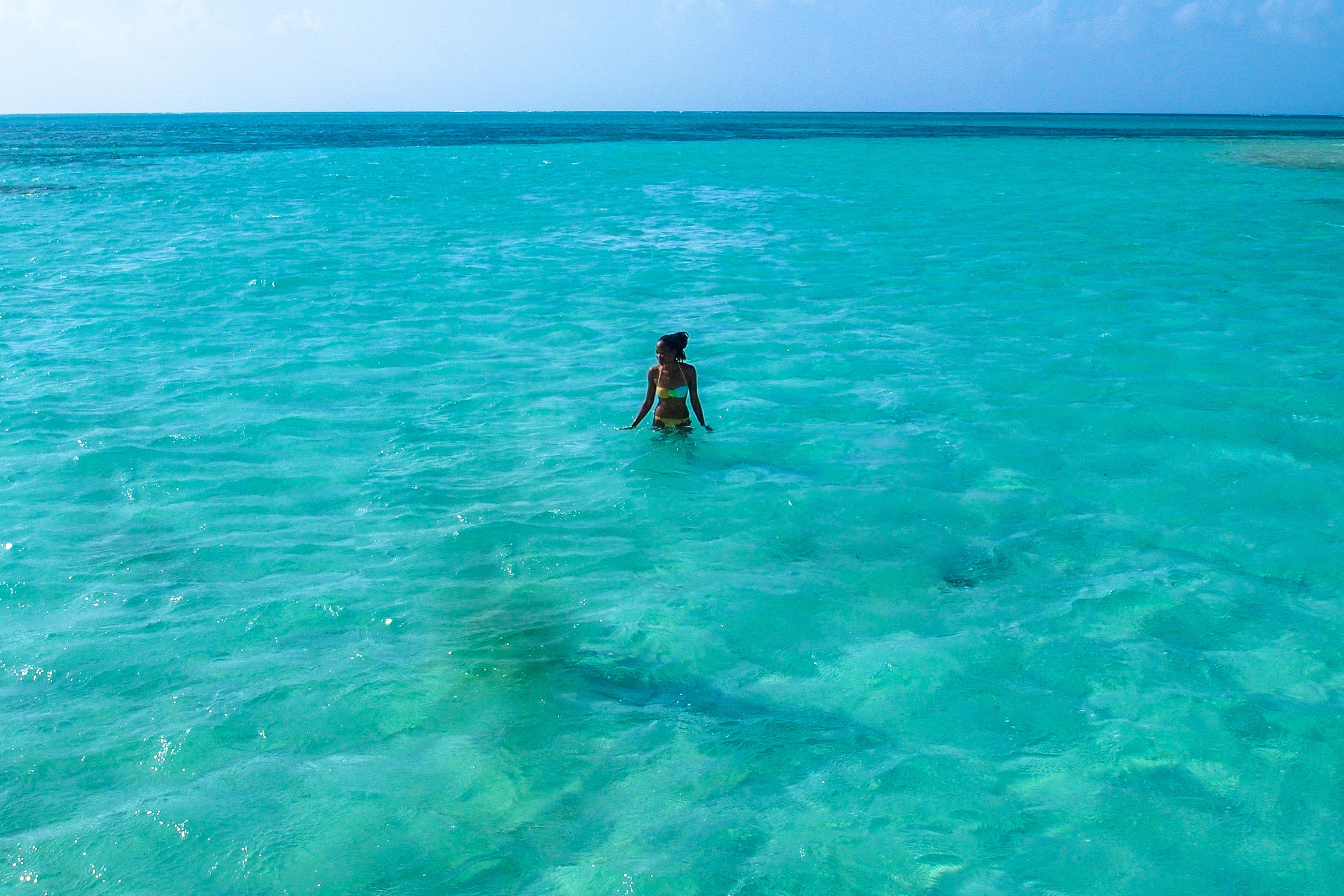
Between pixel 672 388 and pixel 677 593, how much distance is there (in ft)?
9.85

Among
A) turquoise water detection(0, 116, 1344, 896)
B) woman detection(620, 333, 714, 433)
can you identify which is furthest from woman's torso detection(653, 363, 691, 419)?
turquoise water detection(0, 116, 1344, 896)

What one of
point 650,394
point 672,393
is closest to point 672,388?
point 672,393

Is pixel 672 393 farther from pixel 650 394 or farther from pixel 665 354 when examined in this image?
pixel 665 354

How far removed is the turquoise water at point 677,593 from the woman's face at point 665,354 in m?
0.99

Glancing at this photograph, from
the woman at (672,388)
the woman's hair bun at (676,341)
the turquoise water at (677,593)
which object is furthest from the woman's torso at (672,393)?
the turquoise water at (677,593)

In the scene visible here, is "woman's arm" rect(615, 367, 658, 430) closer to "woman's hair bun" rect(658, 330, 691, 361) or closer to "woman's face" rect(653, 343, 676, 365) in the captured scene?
"woman's face" rect(653, 343, 676, 365)

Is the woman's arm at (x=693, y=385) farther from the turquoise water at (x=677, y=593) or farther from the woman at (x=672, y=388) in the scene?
the turquoise water at (x=677, y=593)

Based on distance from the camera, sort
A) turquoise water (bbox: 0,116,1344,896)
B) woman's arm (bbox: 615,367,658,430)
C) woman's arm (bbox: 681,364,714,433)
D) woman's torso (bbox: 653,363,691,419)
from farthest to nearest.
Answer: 1. woman's arm (bbox: 615,367,658,430)
2. woman's torso (bbox: 653,363,691,419)
3. woman's arm (bbox: 681,364,714,433)
4. turquoise water (bbox: 0,116,1344,896)

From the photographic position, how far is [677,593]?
675cm

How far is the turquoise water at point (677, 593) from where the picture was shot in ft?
14.6

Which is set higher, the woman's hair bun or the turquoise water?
the woman's hair bun

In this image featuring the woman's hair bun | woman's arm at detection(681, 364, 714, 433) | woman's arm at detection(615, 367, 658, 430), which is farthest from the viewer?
woman's arm at detection(615, 367, 658, 430)

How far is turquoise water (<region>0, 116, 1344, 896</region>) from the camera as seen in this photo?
4453mm

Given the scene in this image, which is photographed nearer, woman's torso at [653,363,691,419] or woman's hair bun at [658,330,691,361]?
woman's hair bun at [658,330,691,361]
